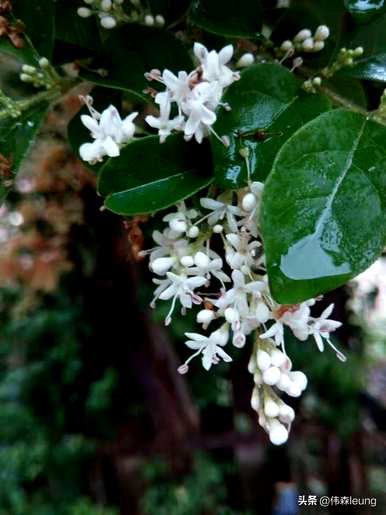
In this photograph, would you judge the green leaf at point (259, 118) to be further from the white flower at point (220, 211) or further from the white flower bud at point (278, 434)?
the white flower bud at point (278, 434)

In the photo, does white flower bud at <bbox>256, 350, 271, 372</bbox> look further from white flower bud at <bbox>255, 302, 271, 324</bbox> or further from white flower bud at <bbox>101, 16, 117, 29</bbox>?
white flower bud at <bbox>101, 16, 117, 29</bbox>

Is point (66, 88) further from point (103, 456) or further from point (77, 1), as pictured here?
point (103, 456)

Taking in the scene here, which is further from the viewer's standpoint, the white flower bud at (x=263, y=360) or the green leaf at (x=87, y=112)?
the green leaf at (x=87, y=112)

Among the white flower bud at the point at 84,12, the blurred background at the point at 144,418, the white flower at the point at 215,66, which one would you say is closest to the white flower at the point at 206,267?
the white flower at the point at 215,66

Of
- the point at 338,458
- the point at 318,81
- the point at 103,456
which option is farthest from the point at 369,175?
the point at 103,456

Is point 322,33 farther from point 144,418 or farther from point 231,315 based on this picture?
point 144,418

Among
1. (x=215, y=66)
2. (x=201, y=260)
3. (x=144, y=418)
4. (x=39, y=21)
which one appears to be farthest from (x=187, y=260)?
(x=144, y=418)
